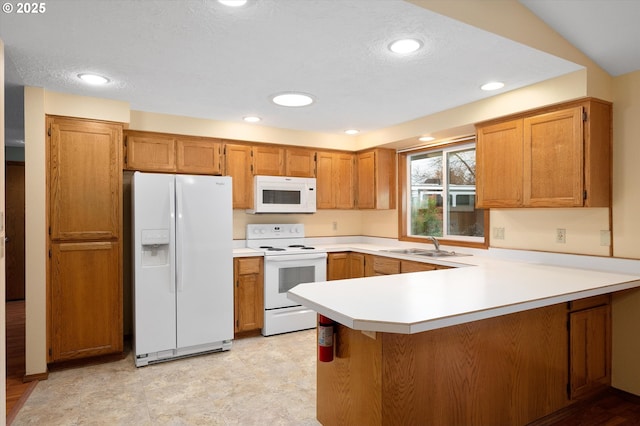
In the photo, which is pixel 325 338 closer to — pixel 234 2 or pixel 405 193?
pixel 234 2

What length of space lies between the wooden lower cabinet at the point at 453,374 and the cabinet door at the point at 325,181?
2.65m

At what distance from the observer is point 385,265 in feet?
12.8

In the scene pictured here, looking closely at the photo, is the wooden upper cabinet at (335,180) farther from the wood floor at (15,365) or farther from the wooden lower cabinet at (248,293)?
the wood floor at (15,365)

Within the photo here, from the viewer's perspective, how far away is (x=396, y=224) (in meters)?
4.71

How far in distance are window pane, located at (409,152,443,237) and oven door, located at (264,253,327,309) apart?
1.24 meters

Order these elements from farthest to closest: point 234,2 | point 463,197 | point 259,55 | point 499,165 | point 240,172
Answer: point 240,172
point 463,197
point 499,165
point 259,55
point 234,2

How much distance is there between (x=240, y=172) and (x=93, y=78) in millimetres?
1651

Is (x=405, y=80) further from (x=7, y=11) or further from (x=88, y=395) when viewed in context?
(x=88, y=395)

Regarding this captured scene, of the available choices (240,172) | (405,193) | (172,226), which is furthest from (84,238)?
(405,193)

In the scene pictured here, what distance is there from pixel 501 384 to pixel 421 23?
192cm

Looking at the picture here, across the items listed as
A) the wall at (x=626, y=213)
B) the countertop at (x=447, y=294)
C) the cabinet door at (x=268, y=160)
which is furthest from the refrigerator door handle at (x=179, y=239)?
the wall at (x=626, y=213)

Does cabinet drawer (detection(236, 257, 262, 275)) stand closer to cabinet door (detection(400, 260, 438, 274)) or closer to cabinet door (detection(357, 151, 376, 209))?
cabinet door (detection(400, 260, 438, 274))

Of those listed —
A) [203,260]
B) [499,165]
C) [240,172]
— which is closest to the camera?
[499,165]

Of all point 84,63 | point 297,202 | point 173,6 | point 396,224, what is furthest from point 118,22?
point 396,224
